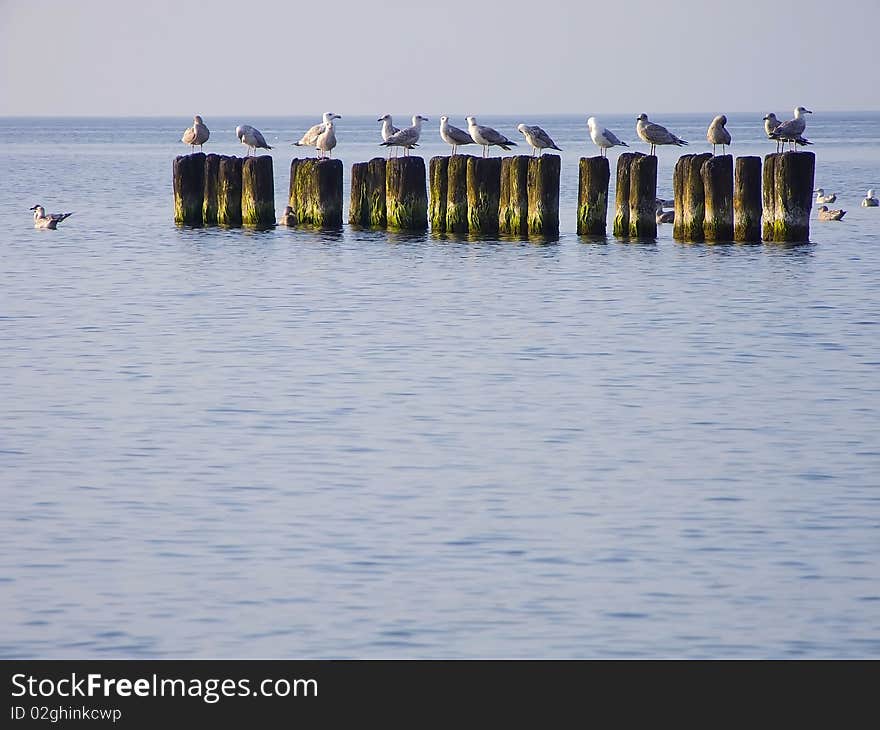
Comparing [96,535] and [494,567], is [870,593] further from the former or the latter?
[96,535]

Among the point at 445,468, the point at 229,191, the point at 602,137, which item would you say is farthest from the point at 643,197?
the point at 445,468

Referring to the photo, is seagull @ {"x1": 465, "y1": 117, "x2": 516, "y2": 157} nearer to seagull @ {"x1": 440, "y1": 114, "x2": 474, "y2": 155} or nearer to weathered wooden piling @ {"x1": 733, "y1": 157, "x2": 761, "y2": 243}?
seagull @ {"x1": 440, "y1": 114, "x2": 474, "y2": 155}

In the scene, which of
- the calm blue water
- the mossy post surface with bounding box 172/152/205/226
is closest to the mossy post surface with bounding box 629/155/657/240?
the calm blue water

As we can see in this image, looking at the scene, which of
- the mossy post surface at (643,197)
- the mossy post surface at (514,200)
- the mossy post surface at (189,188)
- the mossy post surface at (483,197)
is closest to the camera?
the mossy post surface at (643,197)

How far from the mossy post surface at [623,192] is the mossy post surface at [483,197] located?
191 cm

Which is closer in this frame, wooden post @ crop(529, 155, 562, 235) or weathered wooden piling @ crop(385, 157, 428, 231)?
wooden post @ crop(529, 155, 562, 235)

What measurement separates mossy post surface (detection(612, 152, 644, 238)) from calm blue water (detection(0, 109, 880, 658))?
9.47ft

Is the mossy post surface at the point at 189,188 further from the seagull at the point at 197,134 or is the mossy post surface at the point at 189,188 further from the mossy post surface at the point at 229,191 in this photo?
the seagull at the point at 197,134

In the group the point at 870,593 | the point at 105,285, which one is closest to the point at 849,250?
the point at 105,285

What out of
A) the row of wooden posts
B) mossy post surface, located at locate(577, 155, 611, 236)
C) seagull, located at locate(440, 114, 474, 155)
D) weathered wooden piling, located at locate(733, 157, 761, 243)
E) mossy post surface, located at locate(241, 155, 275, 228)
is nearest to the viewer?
weathered wooden piling, located at locate(733, 157, 761, 243)

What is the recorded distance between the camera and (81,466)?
1190 centimetres

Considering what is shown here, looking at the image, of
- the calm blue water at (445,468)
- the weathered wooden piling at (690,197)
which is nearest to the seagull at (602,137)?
the weathered wooden piling at (690,197)

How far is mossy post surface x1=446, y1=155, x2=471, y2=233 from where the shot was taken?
90.0ft

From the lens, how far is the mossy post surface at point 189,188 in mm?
30719
